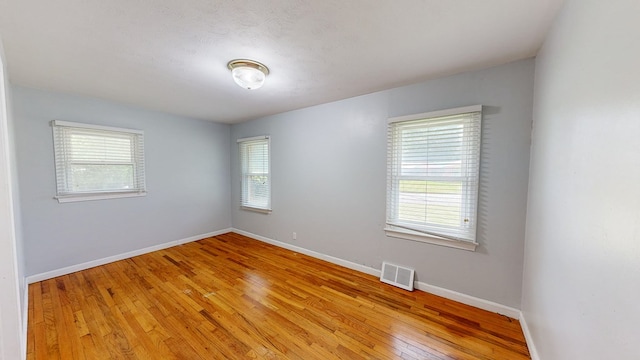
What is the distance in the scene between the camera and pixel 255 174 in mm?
4434

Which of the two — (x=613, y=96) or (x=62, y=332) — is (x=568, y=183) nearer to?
(x=613, y=96)

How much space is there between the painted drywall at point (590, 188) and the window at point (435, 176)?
0.60 metres

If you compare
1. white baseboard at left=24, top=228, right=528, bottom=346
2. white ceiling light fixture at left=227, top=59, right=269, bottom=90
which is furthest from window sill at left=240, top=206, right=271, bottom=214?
white ceiling light fixture at left=227, top=59, right=269, bottom=90

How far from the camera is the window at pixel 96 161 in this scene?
2949mm

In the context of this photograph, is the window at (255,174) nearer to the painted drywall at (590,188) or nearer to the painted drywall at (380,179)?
the painted drywall at (380,179)

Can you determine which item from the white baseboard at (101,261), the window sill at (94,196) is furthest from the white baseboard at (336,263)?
the window sill at (94,196)

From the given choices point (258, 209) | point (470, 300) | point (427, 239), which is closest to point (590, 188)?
point (427, 239)

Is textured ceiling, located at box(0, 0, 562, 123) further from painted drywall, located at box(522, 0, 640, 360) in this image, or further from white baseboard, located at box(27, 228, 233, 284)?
white baseboard, located at box(27, 228, 233, 284)

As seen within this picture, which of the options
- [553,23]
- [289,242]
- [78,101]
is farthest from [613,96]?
[78,101]

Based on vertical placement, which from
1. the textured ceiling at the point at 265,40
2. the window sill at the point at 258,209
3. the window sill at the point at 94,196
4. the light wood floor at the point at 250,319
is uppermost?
the textured ceiling at the point at 265,40

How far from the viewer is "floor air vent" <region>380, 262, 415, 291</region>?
260 centimetres

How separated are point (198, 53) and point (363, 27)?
134cm

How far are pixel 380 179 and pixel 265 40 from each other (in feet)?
6.32

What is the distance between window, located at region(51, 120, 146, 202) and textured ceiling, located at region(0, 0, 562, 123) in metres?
0.64
